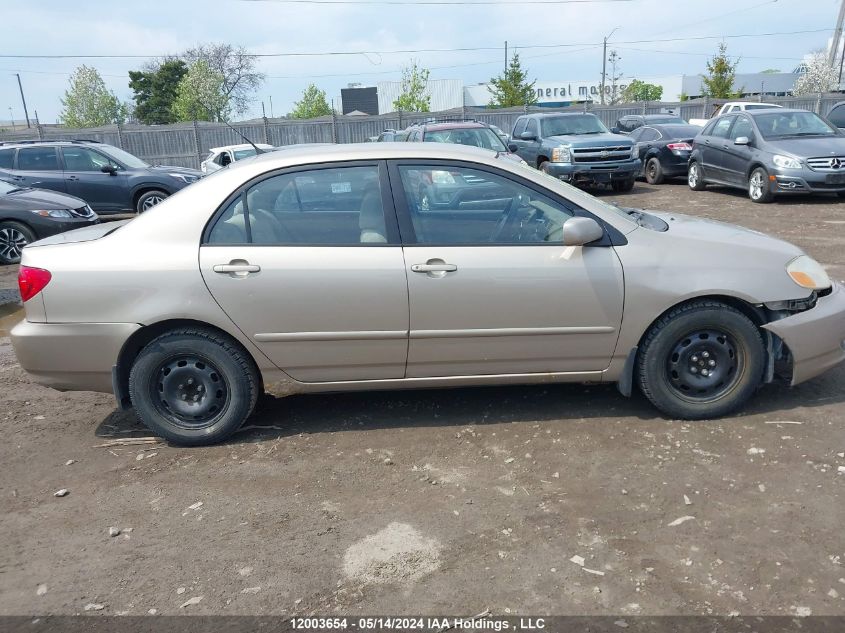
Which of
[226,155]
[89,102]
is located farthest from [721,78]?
[89,102]

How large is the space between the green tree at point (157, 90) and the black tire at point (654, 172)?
55544mm

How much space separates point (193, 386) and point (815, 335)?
3685 millimetres

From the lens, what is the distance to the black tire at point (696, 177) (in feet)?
49.9

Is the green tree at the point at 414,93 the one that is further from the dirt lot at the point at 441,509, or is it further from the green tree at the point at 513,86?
the dirt lot at the point at 441,509

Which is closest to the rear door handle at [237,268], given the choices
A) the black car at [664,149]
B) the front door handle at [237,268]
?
the front door handle at [237,268]

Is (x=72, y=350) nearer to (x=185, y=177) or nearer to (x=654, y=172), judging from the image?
(x=185, y=177)

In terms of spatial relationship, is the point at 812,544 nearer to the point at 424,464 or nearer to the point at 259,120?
the point at 424,464

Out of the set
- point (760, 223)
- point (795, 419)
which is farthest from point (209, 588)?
point (760, 223)

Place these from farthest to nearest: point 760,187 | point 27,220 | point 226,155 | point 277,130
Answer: point 277,130
point 226,155
point 760,187
point 27,220

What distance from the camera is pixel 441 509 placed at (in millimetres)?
3393

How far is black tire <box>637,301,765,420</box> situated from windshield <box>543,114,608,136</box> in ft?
41.8

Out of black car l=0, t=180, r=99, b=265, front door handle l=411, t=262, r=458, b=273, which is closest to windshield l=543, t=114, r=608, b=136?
black car l=0, t=180, r=99, b=265

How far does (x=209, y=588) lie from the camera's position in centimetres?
289

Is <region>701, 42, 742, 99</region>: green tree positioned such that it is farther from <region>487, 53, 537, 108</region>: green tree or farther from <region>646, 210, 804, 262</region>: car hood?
<region>646, 210, 804, 262</region>: car hood
